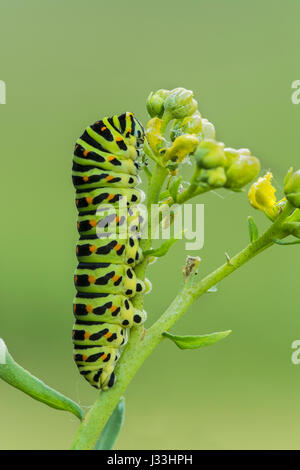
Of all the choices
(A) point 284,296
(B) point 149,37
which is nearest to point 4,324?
(A) point 284,296

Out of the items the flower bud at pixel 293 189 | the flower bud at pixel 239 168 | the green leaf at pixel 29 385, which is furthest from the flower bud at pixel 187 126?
the green leaf at pixel 29 385

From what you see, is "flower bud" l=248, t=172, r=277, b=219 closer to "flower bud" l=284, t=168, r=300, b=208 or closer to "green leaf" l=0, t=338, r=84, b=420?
"flower bud" l=284, t=168, r=300, b=208

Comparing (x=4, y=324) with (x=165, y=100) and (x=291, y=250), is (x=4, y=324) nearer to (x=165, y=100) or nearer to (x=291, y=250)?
(x=291, y=250)

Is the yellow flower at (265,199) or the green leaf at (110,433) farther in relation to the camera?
the yellow flower at (265,199)

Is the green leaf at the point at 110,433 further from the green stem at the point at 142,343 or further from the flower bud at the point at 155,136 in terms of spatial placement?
the flower bud at the point at 155,136

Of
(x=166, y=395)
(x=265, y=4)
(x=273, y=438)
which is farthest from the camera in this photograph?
(x=265, y=4)

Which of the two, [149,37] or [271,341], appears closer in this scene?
[271,341]

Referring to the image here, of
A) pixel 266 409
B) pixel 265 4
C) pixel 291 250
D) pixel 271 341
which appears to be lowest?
pixel 266 409
